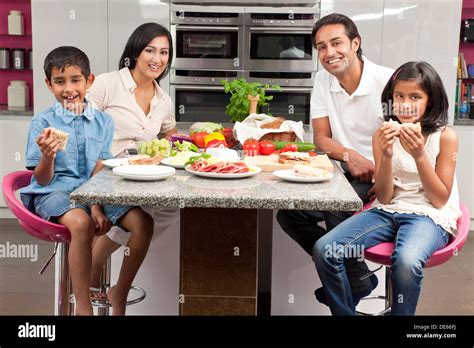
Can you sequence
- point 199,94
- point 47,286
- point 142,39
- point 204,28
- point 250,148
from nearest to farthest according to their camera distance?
point 250,148
point 142,39
point 47,286
point 204,28
point 199,94

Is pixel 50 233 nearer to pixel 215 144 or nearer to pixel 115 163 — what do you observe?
pixel 115 163

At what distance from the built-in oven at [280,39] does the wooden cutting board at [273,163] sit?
2.76 metres

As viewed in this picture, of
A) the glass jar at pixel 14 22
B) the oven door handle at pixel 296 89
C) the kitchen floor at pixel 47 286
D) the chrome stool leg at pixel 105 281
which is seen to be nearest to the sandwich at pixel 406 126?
the chrome stool leg at pixel 105 281

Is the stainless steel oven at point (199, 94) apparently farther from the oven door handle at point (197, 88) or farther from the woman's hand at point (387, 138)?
the woman's hand at point (387, 138)

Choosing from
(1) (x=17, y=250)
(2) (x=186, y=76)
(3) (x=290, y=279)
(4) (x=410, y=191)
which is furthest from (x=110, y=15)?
(4) (x=410, y=191)

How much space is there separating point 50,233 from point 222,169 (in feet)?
2.30

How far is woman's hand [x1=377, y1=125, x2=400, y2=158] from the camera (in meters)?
2.54

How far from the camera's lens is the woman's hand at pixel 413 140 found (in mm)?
2512

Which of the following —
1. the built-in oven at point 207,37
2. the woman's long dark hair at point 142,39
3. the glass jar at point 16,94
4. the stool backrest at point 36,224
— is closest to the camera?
the stool backrest at point 36,224

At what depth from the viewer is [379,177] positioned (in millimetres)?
2707

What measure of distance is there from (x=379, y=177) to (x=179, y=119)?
310cm

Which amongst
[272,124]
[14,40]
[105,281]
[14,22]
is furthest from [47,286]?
[14,40]

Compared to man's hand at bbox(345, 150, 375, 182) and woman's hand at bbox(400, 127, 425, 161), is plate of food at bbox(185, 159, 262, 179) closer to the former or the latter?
woman's hand at bbox(400, 127, 425, 161)

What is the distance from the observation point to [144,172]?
248 centimetres
